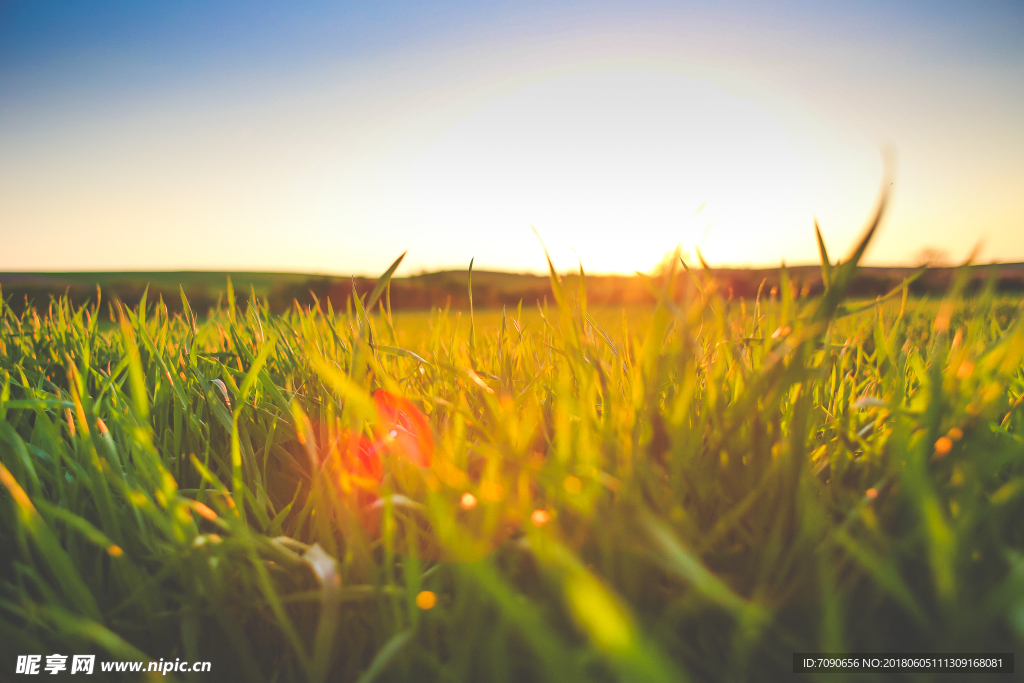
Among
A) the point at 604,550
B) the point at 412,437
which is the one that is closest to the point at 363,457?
the point at 412,437

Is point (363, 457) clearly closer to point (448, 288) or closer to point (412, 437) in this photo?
point (412, 437)

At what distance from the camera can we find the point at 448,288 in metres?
5.71

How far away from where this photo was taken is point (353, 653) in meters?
0.46

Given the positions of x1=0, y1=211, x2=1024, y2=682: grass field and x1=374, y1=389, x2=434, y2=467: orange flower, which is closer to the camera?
x1=0, y1=211, x2=1024, y2=682: grass field

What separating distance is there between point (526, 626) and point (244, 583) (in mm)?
358

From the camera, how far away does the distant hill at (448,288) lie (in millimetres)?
797

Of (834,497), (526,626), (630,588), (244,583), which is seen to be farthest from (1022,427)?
(244,583)

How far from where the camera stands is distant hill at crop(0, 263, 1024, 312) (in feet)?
2.61

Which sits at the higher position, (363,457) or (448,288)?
(448,288)

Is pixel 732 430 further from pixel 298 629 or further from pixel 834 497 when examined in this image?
pixel 298 629

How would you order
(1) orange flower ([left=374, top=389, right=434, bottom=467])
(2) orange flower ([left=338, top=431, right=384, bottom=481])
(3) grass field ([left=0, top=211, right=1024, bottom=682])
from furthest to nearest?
(2) orange flower ([left=338, top=431, right=384, bottom=481]) < (1) orange flower ([left=374, top=389, right=434, bottom=467]) < (3) grass field ([left=0, top=211, right=1024, bottom=682])

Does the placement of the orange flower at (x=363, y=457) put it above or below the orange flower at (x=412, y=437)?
below

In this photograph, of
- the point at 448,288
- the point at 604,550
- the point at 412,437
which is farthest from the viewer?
the point at 448,288

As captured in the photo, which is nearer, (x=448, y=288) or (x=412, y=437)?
(x=412, y=437)
